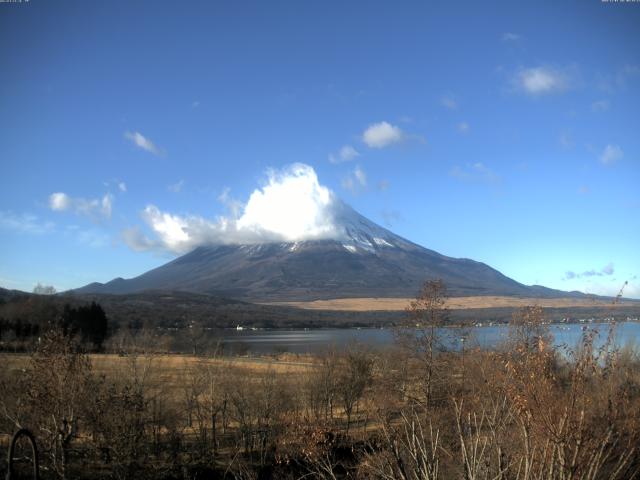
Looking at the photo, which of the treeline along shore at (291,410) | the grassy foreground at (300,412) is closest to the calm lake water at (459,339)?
the treeline along shore at (291,410)

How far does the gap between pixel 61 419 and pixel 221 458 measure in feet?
34.2

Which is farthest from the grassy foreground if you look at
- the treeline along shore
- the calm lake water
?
the calm lake water

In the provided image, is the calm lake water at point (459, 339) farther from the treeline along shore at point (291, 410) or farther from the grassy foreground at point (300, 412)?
the grassy foreground at point (300, 412)

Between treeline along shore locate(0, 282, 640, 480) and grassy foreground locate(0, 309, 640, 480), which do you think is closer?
grassy foreground locate(0, 309, 640, 480)

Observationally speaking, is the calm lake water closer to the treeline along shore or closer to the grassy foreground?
the treeline along shore

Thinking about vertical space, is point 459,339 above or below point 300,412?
above

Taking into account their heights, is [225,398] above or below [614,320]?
below

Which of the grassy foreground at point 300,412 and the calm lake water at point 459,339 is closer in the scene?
the grassy foreground at point 300,412

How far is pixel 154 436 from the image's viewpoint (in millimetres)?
27172

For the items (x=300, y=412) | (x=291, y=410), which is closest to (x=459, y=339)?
(x=300, y=412)

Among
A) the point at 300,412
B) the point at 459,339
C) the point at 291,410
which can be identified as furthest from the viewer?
the point at 459,339

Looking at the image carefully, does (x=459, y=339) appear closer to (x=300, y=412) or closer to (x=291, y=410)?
(x=300, y=412)

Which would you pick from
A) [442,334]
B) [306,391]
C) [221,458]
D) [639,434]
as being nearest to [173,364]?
[306,391]

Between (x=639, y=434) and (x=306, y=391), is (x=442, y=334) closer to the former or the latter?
(x=306, y=391)
